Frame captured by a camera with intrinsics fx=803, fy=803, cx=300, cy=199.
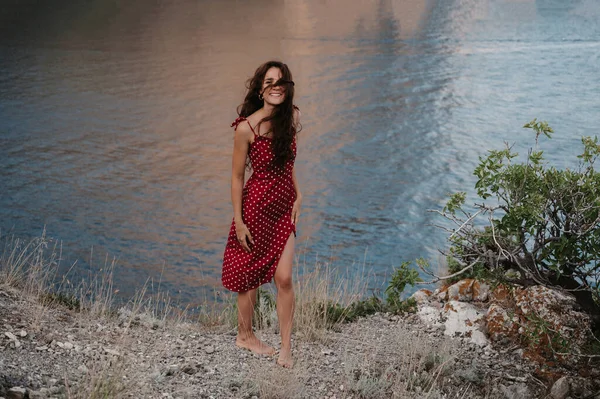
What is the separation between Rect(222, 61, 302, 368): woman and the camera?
4762 millimetres

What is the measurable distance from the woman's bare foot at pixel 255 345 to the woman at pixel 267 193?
0.90 feet

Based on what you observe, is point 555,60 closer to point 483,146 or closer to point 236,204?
point 483,146

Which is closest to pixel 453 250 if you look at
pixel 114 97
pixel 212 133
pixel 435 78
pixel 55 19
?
pixel 212 133

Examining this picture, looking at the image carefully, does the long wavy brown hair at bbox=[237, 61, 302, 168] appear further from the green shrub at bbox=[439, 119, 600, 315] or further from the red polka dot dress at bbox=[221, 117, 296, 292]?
the green shrub at bbox=[439, 119, 600, 315]

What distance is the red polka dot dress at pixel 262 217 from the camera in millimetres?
4836

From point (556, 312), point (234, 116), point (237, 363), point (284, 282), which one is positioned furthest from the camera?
point (234, 116)

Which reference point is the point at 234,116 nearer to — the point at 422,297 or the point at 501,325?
the point at 422,297

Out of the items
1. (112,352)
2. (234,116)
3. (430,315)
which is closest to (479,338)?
(430,315)

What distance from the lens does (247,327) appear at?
5.25 meters

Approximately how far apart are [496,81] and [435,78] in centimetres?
146

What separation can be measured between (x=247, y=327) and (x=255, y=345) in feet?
0.45

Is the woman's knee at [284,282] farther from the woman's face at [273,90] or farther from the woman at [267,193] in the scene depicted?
the woman's face at [273,90]

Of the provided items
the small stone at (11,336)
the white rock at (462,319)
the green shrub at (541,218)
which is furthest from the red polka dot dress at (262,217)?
the white rock at (462,319)

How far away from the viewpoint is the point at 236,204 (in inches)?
189
